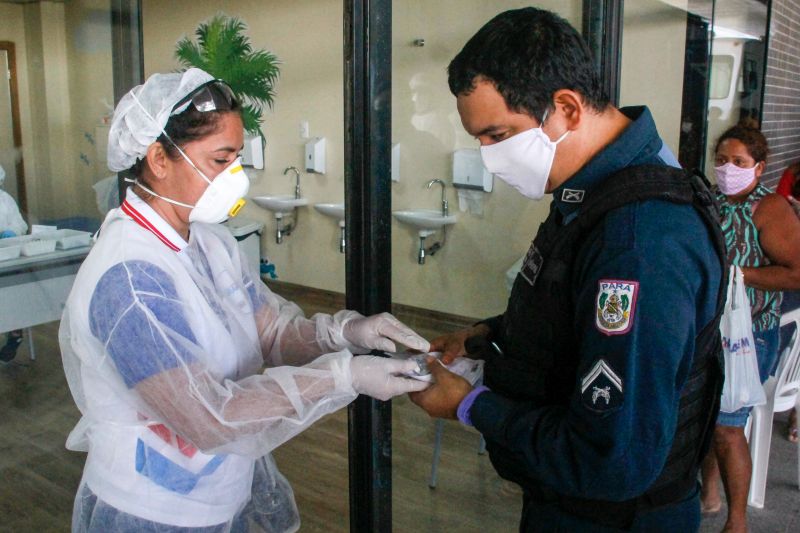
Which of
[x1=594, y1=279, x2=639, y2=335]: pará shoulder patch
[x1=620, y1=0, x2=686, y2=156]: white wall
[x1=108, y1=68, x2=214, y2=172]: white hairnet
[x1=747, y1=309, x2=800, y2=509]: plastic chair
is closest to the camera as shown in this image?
[x1=594, y1=279, x2=639, y2=335]: pará shoulder patch

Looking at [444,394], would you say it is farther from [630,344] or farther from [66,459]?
[66,459]

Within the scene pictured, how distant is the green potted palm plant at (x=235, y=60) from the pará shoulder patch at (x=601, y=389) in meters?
1.35

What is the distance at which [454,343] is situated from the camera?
165 centimetres

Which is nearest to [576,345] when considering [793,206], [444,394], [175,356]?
[444,394]

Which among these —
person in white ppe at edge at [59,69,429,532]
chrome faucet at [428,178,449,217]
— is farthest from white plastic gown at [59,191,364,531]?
chrome faucet at [428,178,449,217]

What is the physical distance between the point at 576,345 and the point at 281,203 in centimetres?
174

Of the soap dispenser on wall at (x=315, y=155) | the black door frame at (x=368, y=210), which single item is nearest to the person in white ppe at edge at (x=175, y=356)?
the black door frame at (x=368, y=210)

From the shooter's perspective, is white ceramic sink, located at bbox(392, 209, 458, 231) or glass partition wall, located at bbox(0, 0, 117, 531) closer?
glass partition wall, located at bbox(0, 0, 117, 531)

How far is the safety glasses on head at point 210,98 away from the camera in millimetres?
1326

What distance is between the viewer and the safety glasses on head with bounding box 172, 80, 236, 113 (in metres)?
1.33

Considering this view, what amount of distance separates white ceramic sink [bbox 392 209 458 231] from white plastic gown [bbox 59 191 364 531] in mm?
762

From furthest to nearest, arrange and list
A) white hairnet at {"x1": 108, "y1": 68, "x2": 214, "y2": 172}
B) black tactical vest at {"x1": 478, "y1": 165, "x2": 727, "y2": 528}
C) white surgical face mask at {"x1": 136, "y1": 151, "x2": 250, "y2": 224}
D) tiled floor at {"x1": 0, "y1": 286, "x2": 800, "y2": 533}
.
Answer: tiled floor at {"x1": 0, "y1": 286, "x2": 800, "y2": 533} < white surgical face mask at {"x1": 136, "y1": 151, "x2": 250, "y2": 224} < white hairnet at {"x1": 108, "y1": 68, "x2": 214, "y2": 172} < black tactical vest at {"x1": 478, "y1": 165, "x2": 727, "y2": 528}

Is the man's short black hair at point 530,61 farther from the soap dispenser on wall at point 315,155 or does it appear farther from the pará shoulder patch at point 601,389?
the soap dispenser on wall at point 315,155

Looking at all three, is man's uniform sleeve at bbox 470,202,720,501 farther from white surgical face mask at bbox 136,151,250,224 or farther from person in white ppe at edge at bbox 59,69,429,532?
white surgical face mask at bbox 136,151,250,224
